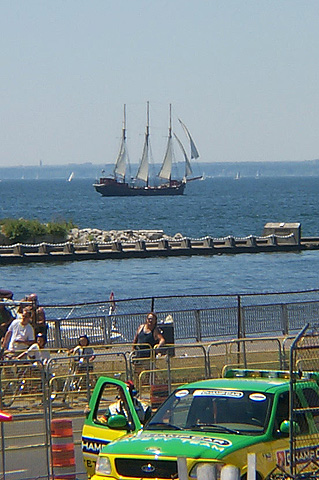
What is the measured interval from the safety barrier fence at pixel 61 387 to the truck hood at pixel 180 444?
2.66 metres

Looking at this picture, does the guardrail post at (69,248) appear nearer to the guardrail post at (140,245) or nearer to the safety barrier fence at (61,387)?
the guardrail post at (140,245)

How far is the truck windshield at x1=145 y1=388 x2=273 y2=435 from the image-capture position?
9.09 m

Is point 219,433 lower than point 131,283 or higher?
higher

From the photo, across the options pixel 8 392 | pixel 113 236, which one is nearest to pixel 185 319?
pixel 8 392

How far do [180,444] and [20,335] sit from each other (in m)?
7.61

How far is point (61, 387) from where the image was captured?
548 inches

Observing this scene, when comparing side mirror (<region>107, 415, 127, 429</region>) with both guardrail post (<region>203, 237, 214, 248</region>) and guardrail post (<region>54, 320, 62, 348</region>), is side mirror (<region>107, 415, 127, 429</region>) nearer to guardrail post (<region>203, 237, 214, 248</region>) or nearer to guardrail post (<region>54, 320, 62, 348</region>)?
guardrail post (<region>54, 320, 62, 348</region>)

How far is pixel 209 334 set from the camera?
65.4ft

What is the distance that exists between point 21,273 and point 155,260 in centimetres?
911

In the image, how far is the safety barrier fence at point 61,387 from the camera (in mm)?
11984

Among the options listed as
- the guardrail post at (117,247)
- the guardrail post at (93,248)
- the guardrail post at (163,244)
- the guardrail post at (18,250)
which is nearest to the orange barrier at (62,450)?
the guardrail post at (18,250)

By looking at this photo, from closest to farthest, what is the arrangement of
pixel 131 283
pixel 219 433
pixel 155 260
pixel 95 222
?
pixel 219 433
pixel 131 283
pixel 155 260
pixel 95 222

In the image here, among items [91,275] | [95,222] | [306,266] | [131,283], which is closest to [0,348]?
[131,283]

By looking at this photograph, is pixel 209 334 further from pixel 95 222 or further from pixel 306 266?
pixel 95 222
